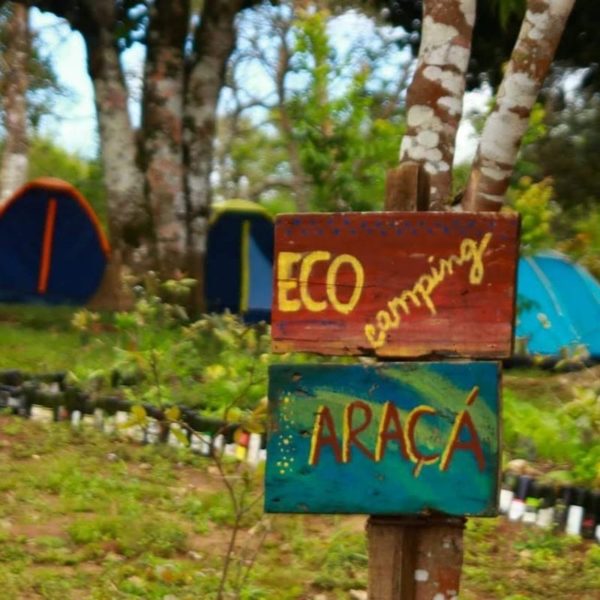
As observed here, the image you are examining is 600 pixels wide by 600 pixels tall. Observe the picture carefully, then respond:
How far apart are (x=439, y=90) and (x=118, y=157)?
7.46m

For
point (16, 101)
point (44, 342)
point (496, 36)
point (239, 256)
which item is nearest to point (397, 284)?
point (44, 342)

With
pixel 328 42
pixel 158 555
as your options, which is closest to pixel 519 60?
pixel 158 555

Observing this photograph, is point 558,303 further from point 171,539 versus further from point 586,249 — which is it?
point 171,539

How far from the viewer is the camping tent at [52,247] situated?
15.1 meters

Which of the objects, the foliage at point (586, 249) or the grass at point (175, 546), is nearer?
the grass at point (175, 546)

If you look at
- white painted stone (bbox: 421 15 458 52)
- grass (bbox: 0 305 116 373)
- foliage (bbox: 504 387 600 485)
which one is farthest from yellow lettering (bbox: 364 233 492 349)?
grass (bbox: 0 305 116 373)

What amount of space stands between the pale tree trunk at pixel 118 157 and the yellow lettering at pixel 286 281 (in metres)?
9.93

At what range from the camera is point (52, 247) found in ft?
50.0

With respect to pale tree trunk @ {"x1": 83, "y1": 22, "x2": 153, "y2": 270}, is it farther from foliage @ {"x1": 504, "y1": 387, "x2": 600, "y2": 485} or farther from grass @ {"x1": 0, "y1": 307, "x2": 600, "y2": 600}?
foliage @ {"x1": 504, "y1": 387, "x2": 600, "y2": 485}

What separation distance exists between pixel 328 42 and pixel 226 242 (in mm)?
2666

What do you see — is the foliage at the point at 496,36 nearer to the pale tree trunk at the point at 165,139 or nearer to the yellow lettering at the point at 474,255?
the pale tree trunk at the point at 165,139

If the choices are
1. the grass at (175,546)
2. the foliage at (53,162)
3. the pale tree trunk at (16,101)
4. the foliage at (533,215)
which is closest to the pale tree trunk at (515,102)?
the grass at (175,546)

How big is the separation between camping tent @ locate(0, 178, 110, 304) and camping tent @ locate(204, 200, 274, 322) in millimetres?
1796

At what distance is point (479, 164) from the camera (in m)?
6.45
